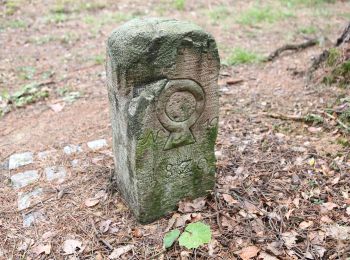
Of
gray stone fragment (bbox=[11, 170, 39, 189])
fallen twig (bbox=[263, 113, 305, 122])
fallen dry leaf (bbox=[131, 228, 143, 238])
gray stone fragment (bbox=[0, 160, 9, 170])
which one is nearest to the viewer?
fallen dry leaf (bbox=[131, 228, 143, 238])

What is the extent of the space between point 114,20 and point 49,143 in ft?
14.9

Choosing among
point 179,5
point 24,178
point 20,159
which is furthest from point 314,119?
point 179,5

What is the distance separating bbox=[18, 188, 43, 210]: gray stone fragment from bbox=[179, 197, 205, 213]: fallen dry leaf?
1.22 meters

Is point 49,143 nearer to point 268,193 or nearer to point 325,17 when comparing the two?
point 268,193

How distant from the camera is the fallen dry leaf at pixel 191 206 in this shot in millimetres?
2814

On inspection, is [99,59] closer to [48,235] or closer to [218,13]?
[218,13]

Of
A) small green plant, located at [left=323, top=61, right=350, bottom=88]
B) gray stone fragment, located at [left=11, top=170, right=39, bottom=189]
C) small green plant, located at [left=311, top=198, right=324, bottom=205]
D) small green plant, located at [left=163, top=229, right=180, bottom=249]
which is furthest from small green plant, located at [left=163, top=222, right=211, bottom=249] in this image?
small green plant, located at [left=323, top=61, right=350, bottom=88]

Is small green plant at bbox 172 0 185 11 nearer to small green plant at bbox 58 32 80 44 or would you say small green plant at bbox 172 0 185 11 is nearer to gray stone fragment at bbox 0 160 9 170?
small green plant at bbox 58 32 80 44

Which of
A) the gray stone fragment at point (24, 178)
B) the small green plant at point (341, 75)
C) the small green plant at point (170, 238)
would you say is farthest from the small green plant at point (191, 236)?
the small green plant at point (341, 75)

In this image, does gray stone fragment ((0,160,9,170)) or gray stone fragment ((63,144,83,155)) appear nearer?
gray stone fragment ((0,160,9,170))

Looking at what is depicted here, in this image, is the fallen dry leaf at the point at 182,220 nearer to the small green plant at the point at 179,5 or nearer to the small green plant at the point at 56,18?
the small green plant at the point at 56,18

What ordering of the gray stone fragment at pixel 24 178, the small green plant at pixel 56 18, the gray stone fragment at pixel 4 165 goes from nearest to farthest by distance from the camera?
1. the gray stone fragment at pixel 24 178
2. the gray stone fragment at pixel 4 165
3. the small green plant at pixel 56 18

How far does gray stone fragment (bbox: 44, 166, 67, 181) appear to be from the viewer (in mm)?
3393

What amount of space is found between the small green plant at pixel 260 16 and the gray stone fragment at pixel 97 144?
4932 millimetres
